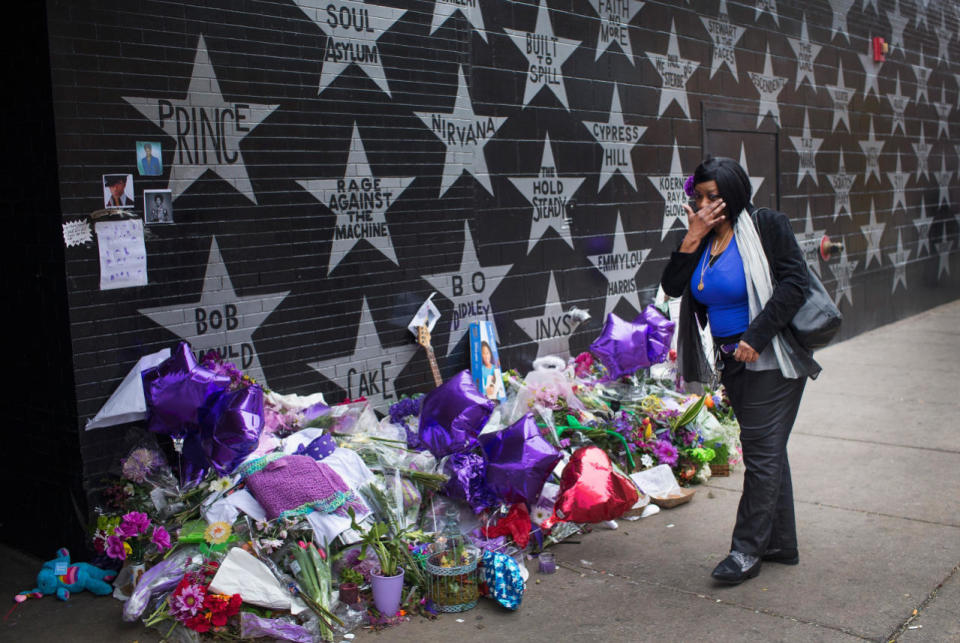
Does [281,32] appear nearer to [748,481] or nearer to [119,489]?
[119,489]

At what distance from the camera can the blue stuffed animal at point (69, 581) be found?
14.5 feet

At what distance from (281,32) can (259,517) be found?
2.76 m

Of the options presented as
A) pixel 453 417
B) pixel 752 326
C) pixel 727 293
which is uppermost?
pixel 727 293

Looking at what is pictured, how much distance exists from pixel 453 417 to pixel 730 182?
1.98m

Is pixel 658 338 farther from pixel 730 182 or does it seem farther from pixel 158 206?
pixel 158 206

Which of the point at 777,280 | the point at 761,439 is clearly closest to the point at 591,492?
the point at 761,439

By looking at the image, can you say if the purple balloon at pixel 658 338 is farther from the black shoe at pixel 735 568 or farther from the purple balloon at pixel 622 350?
the black shoe at pixel 735 568

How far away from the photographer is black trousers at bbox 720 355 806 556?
4270mm

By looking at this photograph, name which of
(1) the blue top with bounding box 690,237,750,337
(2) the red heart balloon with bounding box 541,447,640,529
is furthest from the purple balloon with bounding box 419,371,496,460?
(1) the blue top with bounding box 690,237,750,337

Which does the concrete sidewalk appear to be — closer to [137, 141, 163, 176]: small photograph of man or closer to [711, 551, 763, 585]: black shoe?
[711, 551, 763, 585]: black shoe

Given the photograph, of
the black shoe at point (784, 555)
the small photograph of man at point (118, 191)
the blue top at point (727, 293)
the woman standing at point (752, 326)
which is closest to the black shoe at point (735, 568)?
the woman standing at point (752, 326)

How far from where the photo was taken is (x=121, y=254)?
457 centimetres

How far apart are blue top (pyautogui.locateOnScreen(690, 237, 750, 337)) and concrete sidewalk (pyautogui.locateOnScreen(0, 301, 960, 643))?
122 cm

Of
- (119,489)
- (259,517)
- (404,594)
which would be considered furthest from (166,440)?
(404,594)
